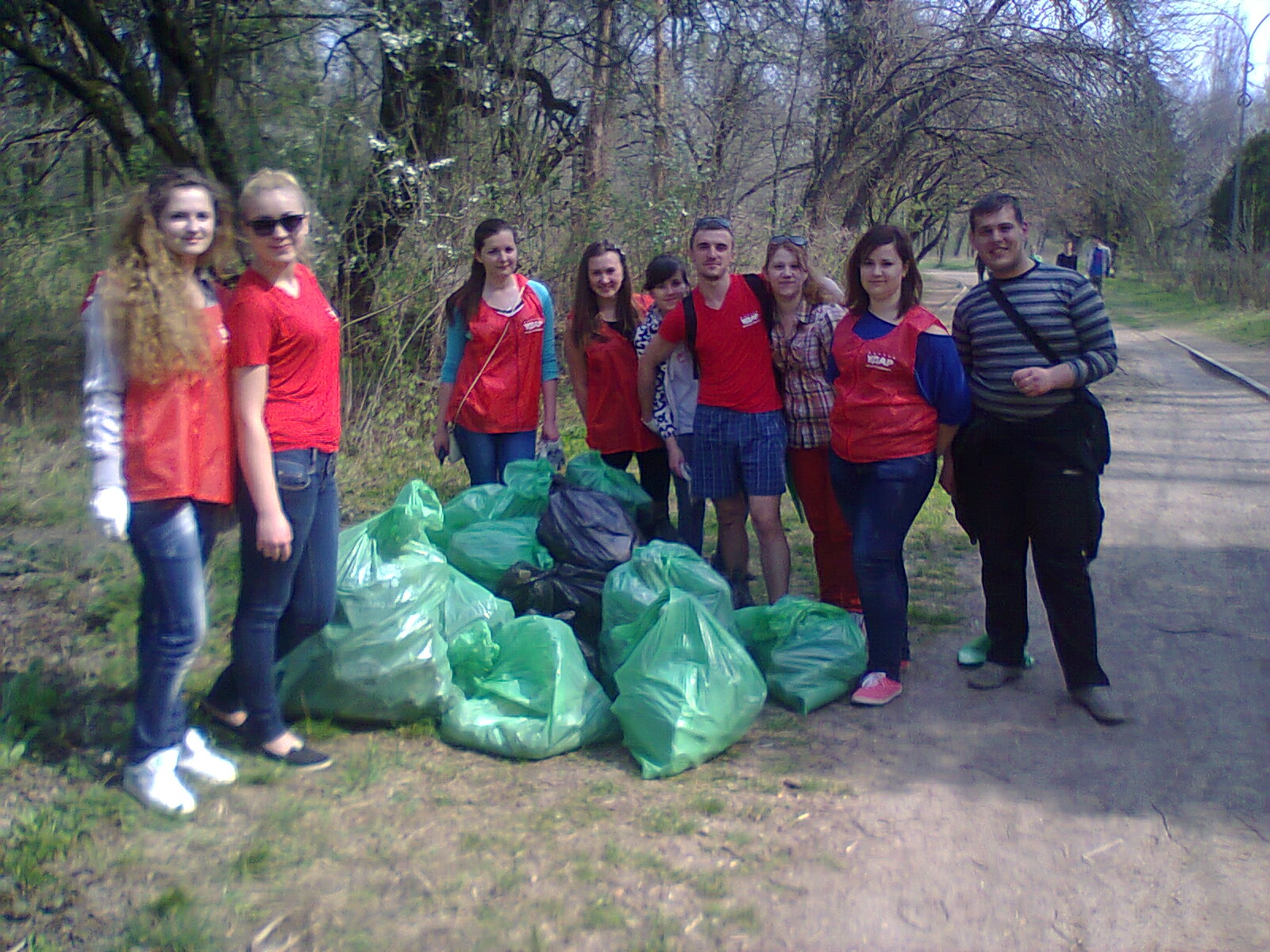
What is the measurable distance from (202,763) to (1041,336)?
2.79 metres

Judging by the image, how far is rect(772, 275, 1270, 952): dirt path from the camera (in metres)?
2.48

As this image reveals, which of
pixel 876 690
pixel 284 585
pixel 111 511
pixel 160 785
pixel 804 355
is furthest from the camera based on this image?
pixel 804 355

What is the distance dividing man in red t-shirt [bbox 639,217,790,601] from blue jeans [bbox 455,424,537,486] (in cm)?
81

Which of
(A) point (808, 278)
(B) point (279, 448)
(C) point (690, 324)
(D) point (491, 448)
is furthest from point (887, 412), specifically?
(B) point (279, 448)

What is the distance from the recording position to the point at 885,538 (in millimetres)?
3615

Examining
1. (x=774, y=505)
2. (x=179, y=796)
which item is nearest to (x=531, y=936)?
(x=179, y=796)

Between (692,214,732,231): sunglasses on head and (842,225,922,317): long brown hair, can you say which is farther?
(692,214,732,231): sunglasses on head

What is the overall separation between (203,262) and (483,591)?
141 cm

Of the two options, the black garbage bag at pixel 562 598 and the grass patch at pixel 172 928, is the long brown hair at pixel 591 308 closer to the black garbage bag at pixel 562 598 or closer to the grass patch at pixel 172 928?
the black garbage bag at pixel 562 598

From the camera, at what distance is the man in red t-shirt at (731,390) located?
408cm

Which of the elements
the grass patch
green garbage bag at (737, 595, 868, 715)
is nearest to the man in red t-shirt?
green garbage bag at (737, 595, 868, 715)

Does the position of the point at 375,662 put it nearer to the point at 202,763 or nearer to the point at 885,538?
the point at 202,763

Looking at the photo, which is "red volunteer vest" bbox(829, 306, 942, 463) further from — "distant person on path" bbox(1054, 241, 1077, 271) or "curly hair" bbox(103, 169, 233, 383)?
"distant person on path" bbox(1054, 241, 1077, 271)

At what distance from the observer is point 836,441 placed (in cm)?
375
